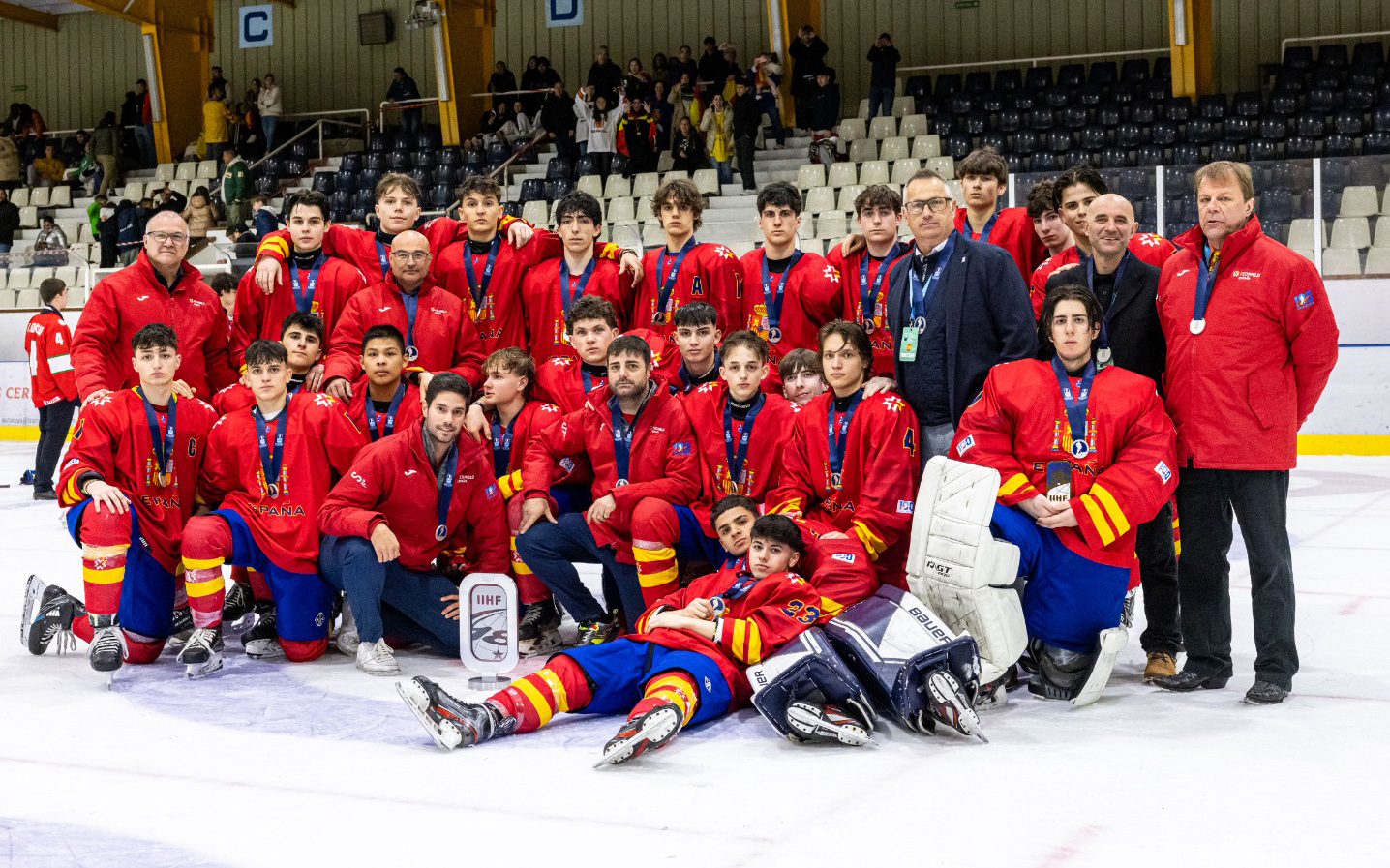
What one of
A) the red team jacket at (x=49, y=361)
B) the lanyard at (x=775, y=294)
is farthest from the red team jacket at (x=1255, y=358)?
the red team jacket at (x=49, y=361)

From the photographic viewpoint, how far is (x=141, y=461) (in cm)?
519

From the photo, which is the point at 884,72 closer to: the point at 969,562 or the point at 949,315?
the point at 949,315

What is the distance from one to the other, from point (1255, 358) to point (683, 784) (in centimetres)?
230

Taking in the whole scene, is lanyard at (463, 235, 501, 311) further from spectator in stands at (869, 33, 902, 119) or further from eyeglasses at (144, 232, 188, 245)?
spectator in stands at (869, 33, 902, 119)

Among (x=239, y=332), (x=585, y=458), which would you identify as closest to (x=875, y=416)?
(x=585, y=458)

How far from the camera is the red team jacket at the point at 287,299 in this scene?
19.9 ft

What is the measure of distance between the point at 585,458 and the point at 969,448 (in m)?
1.70

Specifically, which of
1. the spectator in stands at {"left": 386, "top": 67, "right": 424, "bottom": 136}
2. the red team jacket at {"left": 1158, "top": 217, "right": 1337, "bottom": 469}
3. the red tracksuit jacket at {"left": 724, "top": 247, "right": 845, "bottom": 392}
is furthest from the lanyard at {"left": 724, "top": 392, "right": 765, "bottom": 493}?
the spectator in stands at {"left": 386, "top": 67, "right": 424, "bottom": 136}

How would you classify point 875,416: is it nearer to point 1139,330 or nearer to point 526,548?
point 1139,330

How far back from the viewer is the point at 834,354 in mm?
4789

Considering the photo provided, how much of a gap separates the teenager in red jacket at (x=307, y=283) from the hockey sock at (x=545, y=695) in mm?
2512

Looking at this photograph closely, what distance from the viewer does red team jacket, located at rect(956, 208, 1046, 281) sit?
5.84 meters

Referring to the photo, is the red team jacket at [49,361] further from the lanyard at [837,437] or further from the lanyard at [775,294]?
the lanyard at [837,437]

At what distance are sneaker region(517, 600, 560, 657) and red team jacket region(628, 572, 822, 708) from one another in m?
1.10
